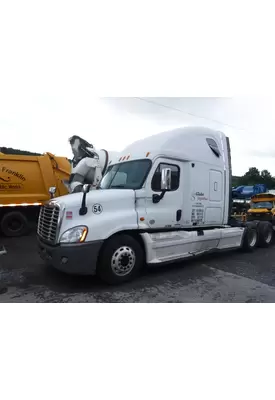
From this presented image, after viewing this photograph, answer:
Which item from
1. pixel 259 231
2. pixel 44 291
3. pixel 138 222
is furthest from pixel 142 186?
pixel 259 231

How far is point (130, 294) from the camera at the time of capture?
13.6ft

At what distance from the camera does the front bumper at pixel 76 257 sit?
4.14m

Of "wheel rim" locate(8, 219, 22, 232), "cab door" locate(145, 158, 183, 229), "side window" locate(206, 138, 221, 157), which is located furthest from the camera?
"wheel rim" locate(8, 219, 22, 232)

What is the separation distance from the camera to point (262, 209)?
11891 millimetres

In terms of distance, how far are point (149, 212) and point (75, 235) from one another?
152 centimetres

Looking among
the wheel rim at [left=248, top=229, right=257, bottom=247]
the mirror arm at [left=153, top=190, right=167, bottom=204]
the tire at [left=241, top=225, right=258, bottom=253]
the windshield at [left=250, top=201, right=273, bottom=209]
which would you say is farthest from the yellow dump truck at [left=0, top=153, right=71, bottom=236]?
the windshield at [left=250, top=201, right=273, bottom=209]

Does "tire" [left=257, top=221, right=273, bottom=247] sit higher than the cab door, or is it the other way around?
the cab door

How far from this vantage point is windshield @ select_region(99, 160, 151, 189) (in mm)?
5141

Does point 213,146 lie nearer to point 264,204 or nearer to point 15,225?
point 15,225

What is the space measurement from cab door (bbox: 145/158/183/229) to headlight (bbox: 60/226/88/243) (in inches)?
52.0

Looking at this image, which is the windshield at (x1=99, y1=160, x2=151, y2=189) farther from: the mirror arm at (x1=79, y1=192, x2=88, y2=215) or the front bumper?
the front bumper

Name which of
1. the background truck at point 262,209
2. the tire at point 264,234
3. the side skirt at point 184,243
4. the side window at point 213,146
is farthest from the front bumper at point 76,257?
the background truck at point 262,209

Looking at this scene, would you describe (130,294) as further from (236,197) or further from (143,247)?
(236,197)

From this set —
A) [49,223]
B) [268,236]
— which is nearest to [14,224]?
[49,223]
